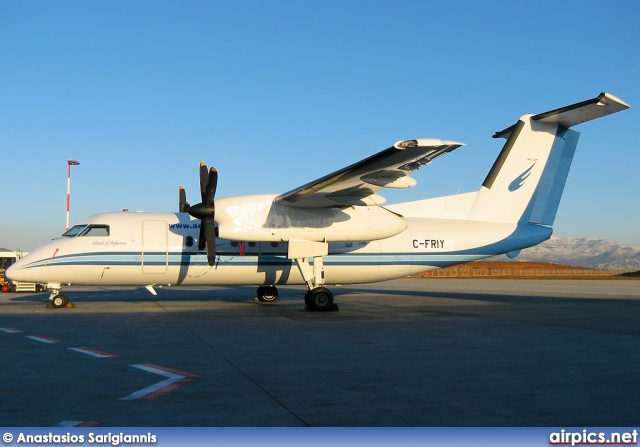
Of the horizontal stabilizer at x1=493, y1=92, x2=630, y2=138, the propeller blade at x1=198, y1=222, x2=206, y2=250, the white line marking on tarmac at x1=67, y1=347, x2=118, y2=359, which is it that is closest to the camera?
the white line marking on tarmac at x1=67, y1=347, x2=118, y2=359

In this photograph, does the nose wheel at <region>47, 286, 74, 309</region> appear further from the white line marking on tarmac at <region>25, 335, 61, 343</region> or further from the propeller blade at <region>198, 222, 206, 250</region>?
the white line marking on tarmac at <region>25, 335, 61, 343</region>

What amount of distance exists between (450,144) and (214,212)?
7.06 meters

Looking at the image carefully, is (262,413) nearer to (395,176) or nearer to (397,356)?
(397,356)

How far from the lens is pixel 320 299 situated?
1761 centimetres

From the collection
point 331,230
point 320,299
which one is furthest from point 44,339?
point 331,230

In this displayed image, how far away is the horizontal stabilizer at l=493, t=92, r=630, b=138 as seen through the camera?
16.3 m

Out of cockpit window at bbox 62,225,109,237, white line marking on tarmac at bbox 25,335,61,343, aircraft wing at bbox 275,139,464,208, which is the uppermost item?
aircraft wing at bbox 275,139,464,208

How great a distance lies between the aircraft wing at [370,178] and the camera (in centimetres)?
1401

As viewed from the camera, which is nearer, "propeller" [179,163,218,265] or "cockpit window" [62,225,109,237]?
"propeller" [179,163,218,265]

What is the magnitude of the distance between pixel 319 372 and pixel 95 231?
42.5 ft

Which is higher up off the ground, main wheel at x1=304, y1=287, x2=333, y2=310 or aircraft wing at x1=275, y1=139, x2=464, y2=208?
aircraft wing at x1=275, y1=139, x2=464, y2=208

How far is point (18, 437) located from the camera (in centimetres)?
499

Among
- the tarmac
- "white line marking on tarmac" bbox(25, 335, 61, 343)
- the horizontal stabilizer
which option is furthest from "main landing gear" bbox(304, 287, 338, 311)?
the horizontal stabilizer

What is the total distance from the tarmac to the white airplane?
10.8ft
